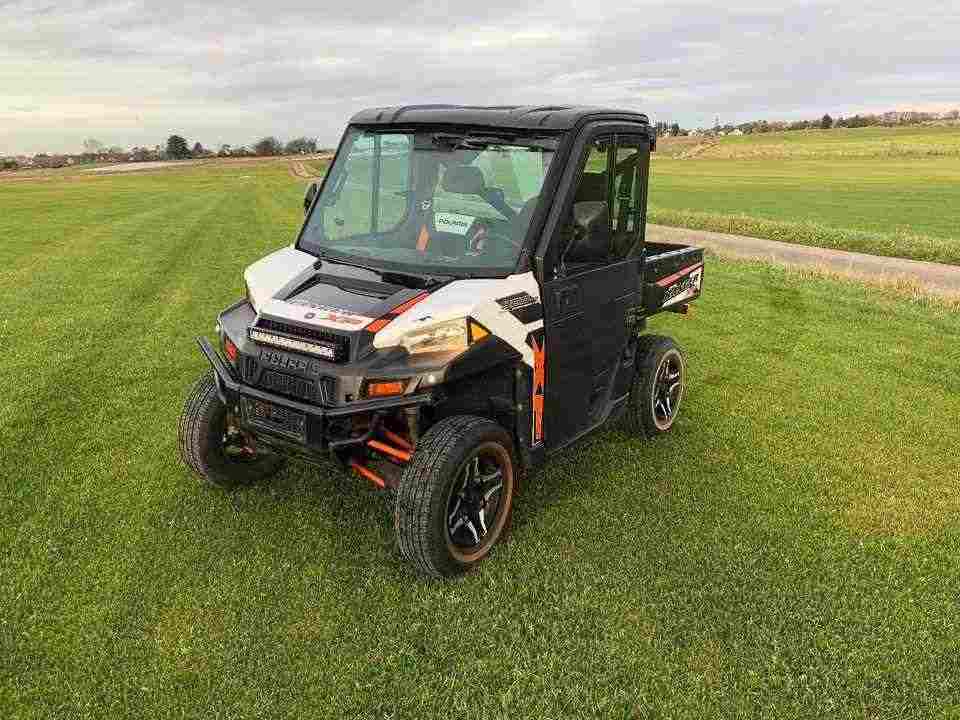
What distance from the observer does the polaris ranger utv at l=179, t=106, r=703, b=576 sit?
3865 millimetres

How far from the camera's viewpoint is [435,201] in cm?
461

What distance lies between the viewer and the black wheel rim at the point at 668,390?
6.12 m

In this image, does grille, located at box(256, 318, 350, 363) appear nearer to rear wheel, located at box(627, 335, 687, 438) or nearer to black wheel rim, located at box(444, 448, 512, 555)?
black wheel rim, located at box(444, 448, 512, 555)

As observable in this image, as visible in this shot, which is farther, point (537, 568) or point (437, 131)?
point (437, 131)

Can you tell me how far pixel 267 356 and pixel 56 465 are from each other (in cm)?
260

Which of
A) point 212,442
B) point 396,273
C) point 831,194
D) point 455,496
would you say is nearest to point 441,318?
point 396,273

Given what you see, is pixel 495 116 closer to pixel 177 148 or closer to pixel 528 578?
pixel 528 578

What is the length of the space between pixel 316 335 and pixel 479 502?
1382mm

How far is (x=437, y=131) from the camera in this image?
4.58m

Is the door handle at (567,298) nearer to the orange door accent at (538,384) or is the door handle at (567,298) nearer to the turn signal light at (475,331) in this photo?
the orange door accent at (538,384)

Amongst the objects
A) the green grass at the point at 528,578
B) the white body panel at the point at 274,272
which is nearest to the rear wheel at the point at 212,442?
the green grass at the point at 528,578

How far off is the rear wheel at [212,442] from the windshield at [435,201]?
1.24 meters

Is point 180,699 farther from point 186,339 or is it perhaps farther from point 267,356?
point 186,339

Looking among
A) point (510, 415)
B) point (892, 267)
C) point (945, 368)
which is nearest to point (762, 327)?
point (945, 368)
